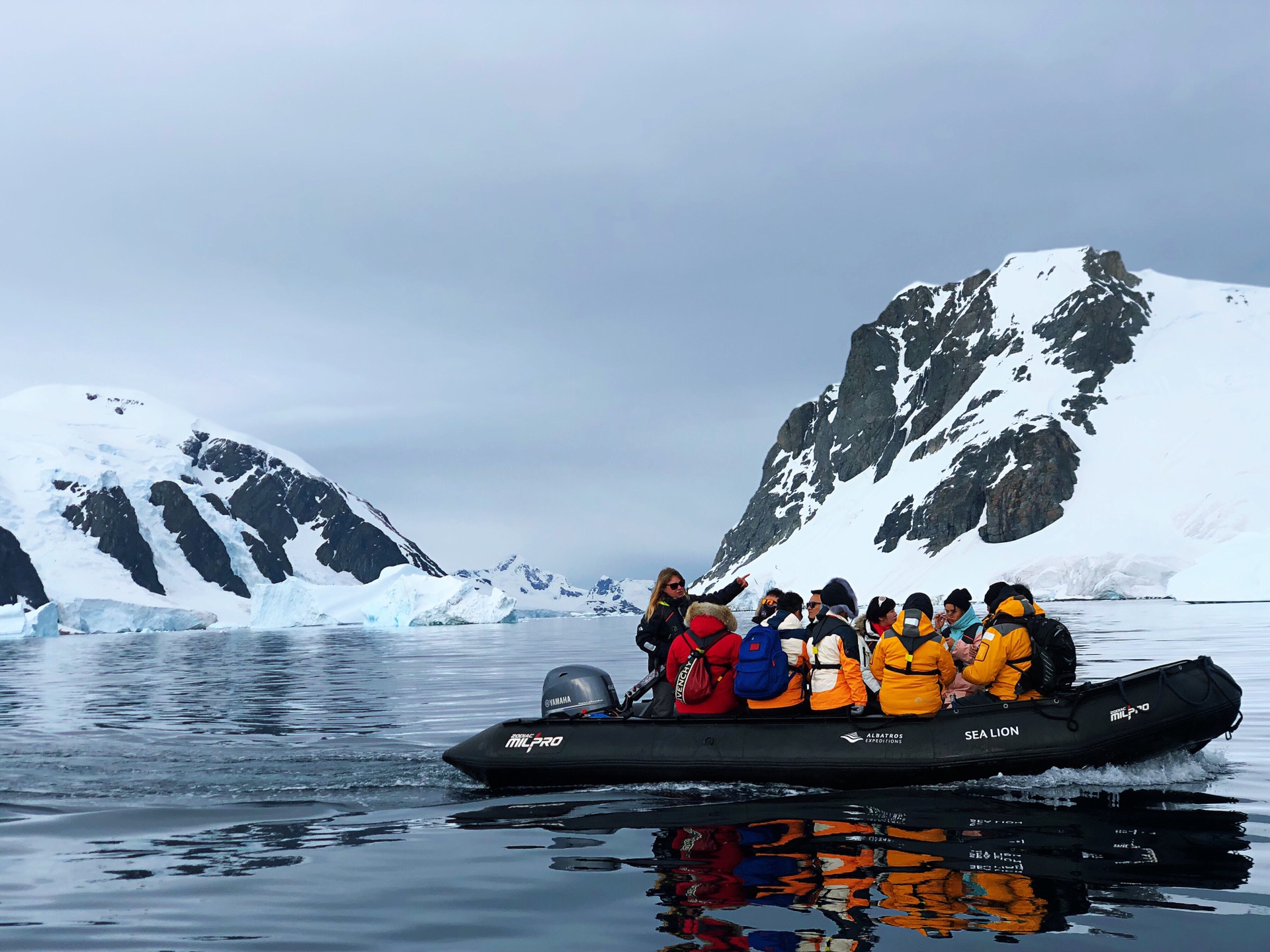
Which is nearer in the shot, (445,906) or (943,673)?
(445,906)

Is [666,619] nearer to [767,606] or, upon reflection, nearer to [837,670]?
[767,606]

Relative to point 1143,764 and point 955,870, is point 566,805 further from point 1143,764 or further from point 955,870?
point 1143,764

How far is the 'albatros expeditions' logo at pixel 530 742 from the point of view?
12125 mm

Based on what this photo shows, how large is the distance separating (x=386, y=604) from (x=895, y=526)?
89.6m

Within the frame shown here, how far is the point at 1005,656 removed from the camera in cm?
1166

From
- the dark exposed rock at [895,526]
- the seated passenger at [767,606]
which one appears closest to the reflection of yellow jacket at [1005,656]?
the seated passenger at [767,606]

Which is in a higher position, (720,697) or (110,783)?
(720,697)

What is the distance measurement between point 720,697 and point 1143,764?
460 centimetres

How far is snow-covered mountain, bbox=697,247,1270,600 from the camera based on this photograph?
130 metres

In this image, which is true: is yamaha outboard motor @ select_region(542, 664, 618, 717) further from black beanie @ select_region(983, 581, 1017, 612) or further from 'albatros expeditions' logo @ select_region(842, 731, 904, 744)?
black beanie @ select_region(983, 581, 1017, 612)

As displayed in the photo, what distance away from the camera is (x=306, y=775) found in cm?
1273

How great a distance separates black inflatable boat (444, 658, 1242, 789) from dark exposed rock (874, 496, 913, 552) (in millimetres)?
161997

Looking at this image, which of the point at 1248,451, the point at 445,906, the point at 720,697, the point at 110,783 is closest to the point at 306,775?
the point at 110,783

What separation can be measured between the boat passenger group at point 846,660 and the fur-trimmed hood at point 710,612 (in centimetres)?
1
